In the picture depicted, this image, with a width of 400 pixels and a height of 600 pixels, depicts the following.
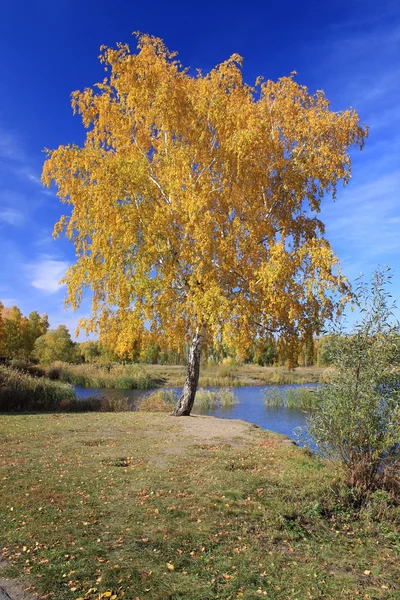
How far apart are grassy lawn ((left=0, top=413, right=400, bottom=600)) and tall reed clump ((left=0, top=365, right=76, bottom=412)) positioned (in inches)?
331

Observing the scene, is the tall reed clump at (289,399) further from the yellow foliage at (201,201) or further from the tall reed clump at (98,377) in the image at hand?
the tall reed clump at (98,377)

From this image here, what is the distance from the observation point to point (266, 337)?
45.0 ft

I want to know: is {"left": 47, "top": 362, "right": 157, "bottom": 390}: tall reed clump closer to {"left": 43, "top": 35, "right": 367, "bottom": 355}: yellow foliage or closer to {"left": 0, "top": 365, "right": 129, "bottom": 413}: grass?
{"left": 0, "top": 365, "right": 129, "bottom": 413}: grass

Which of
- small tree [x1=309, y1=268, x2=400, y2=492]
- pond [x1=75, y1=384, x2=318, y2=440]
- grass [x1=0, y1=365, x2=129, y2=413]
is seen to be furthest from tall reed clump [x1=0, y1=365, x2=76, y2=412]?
small tree [x1=309, y1=268, x2=400, y2=492]

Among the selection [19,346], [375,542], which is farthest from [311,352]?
[19,346]

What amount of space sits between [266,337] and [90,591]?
32.8ft

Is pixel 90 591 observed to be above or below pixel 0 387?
below

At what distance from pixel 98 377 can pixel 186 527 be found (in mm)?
31905

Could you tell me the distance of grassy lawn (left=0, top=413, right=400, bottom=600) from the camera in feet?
15.3

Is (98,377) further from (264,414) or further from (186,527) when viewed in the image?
(186,527)

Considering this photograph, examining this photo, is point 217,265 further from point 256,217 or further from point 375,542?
point 375,542

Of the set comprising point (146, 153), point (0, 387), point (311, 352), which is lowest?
point (0, 387)

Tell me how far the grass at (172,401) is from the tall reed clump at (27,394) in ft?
12.1

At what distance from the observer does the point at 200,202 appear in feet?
40.2
